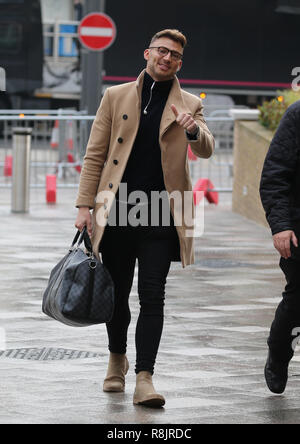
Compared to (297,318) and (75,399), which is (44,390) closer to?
(75,399)

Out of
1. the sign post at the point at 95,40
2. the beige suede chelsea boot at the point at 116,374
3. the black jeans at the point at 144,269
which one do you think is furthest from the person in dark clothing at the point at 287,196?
the sign post at the point at 95,40

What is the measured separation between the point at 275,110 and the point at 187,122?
10.3 m

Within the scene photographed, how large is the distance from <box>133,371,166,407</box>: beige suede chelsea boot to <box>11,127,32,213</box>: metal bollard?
1051 centimetres

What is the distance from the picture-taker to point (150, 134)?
20.1ft

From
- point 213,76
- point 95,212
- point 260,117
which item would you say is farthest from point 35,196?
point 95,212

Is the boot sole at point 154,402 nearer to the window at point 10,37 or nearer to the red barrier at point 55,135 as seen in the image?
the red barrier at point 55,135

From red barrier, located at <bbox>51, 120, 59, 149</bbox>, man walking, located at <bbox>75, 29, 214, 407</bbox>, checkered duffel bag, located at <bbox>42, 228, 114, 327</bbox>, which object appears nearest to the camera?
checkered duffel bag, located at <bbox>42, 228, 114, 327</bbox>

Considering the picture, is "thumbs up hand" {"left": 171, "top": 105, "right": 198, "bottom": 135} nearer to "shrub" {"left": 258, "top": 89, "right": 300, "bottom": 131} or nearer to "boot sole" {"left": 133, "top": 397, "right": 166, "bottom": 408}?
"boot sole" {"left": 133, "top": 397, "right": 166, "bottom": 408}

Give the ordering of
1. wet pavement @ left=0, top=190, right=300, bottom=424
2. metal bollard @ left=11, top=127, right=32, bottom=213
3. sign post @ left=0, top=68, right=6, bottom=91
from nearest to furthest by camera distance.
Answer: wet pavement @ left=0, top=190, right=300, bottom=424, metal bollard @ left=11, top=127, right=32, bottom=213, sign post @ left=0, top=68, right=6, bottom=91

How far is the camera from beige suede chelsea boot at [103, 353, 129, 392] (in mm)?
6195

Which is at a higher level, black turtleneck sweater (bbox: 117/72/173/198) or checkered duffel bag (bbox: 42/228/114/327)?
black turtleneck sweater (bbox: 117/72/173/198)

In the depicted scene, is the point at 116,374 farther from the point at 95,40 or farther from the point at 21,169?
the point at 95,40

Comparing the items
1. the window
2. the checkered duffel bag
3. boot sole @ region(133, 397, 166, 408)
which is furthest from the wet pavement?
the window
